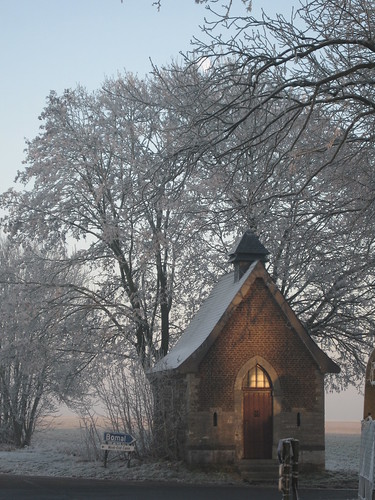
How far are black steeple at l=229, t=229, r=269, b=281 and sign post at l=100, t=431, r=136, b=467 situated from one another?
22.3 ft

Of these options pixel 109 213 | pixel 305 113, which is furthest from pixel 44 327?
pixel 305 113

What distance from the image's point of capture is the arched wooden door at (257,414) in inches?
1069

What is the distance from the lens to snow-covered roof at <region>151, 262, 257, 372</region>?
2752 cm

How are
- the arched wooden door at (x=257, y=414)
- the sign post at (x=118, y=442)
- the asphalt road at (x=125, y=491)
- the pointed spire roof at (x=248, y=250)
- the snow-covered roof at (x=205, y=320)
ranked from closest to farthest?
1. the asphalt road at (x=125, y=491)
2. the sign post at (x=118, y=442)
3. the arched wooden door at (x=257, y=414)
4. the snow-covered roof at (x=205, y=320)
5. the pointed spire roof at (x=248, y=250)

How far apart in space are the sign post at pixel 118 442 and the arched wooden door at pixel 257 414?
382 cm

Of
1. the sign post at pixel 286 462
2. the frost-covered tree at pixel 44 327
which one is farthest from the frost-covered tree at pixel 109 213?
A: the sign post at pixel 286 462

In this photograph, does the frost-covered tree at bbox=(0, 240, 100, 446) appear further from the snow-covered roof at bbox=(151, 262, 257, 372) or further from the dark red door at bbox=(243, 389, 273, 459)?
the dark red door at bbox=(243, 389, 273, 459)

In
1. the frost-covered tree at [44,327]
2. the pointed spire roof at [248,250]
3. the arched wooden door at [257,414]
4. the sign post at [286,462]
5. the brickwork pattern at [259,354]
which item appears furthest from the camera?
the frost-covered tree at [44,327]

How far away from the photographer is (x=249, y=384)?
90.1ft

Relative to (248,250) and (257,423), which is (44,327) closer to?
(248,250)

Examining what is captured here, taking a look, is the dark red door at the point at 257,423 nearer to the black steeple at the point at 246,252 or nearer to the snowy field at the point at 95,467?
the snowy field at the point at 95,467

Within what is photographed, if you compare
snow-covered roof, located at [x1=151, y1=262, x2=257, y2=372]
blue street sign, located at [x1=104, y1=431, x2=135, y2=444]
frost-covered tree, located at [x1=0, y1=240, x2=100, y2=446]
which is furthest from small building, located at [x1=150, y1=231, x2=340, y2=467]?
frost-covered tree, located at [x1=0, y1=240, x2=100, y2=446]

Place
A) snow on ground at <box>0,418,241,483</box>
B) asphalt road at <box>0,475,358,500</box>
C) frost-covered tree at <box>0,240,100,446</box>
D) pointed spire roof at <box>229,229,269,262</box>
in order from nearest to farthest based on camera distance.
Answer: asphalt road at <box>0,475,358,500</box> < snow on ground at <box>0,418,241,483</box> < pointed spire roof at <box>229,229,269,262</box> < frost-covered tree at <box>0,240,100,446</box>

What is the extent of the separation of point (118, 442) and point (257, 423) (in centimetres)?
472
